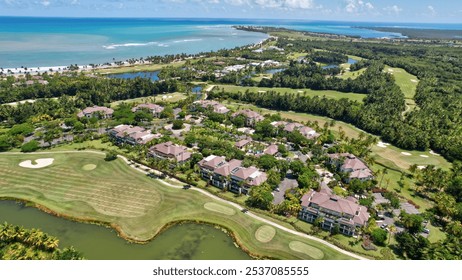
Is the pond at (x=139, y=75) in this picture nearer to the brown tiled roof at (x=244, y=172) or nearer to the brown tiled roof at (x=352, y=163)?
the brown tiled roof at (x=244, y=172)

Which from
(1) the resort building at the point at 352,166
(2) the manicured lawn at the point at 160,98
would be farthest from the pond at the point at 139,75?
(1) the resort building at the point at 352,166

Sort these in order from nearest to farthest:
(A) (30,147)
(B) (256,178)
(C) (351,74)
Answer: (B) (256,178), (A) (30,147), (C) (351,74)

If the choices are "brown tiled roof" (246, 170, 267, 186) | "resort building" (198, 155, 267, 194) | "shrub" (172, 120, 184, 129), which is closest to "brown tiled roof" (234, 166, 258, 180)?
"resort building" (198, 155, 267, 194)

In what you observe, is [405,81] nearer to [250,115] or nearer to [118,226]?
[250,115]

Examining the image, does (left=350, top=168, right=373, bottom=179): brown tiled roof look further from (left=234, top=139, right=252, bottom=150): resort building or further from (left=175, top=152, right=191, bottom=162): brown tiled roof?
(left=175, top=152, right=191, bottom=162): brown tiled roof

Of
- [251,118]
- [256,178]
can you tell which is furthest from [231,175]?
[251,118]
